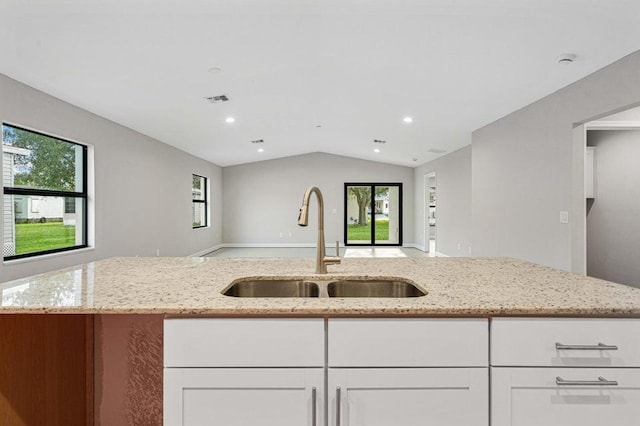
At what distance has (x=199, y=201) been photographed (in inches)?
393

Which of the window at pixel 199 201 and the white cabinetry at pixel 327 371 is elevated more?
the window at pixel 199 201

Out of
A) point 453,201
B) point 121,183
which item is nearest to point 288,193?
point 453,201

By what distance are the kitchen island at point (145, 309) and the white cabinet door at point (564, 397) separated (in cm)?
17

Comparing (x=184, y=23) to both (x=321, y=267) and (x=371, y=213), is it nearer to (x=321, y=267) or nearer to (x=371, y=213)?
(x=321, y=267)

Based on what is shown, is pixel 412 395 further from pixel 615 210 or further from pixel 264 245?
pixel 264 245

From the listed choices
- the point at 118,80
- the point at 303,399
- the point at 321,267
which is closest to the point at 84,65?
the point at 118,80

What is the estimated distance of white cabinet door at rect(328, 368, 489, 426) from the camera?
1.11m

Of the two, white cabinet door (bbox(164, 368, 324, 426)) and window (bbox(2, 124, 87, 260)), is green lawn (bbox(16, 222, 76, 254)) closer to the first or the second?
window (bbox(2, 124, 87, 260))

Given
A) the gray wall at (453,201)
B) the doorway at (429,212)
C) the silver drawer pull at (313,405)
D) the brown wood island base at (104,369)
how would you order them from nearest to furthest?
the silver drawer pull at (313,405) < the brown wood island base at (104,369) < the gray wall at (453,201) < the doorway at (429,212)

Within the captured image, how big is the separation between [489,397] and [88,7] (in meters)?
3.20

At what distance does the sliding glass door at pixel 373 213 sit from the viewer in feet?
37.8

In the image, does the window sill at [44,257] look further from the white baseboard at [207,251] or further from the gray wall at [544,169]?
the gray wall at [544,169]

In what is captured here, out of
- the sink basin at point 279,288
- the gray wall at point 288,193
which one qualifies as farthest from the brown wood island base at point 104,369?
the gray wall at point 288,193

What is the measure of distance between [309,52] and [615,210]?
4.05 meters
